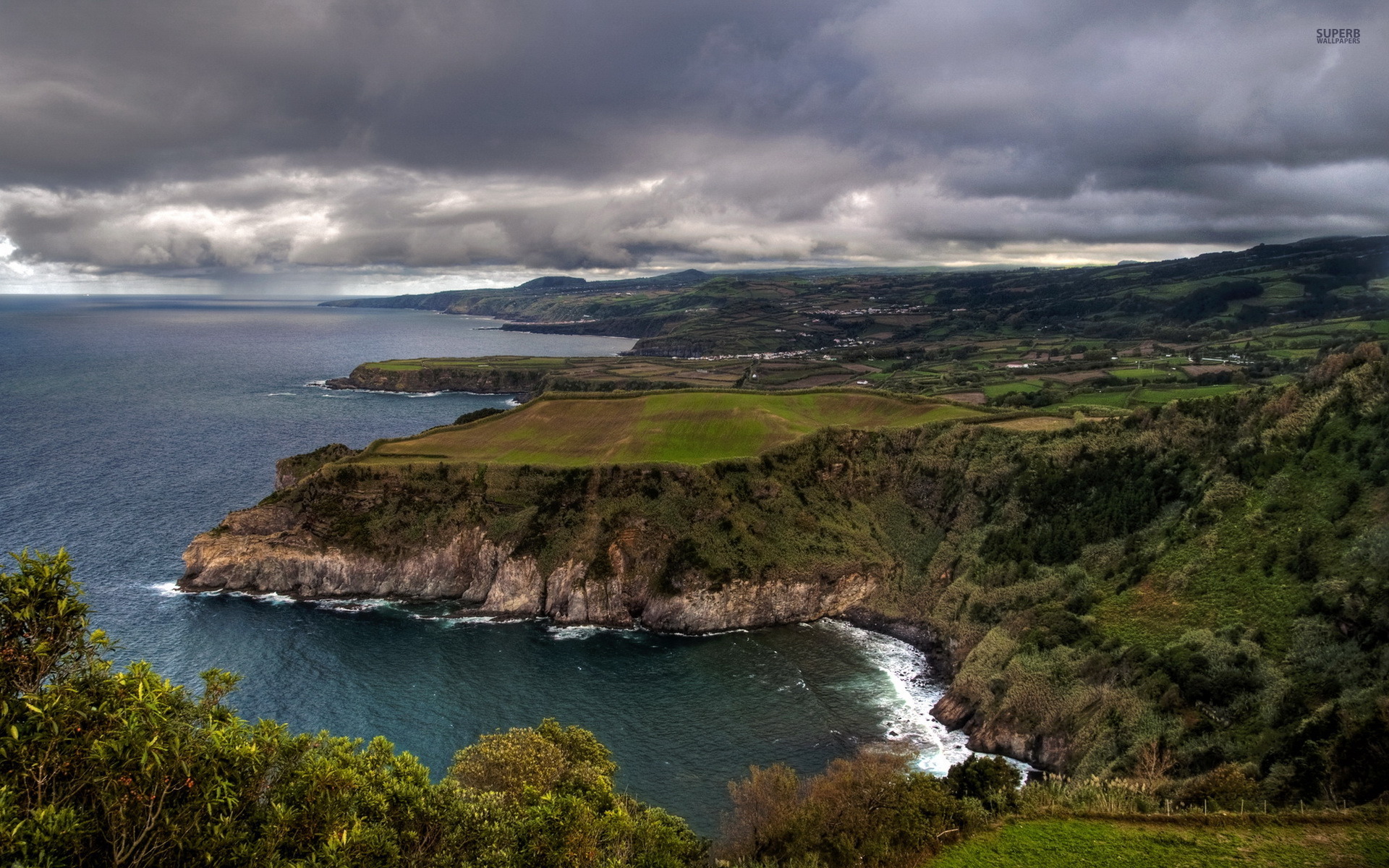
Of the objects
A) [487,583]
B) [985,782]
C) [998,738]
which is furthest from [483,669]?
[985,782]

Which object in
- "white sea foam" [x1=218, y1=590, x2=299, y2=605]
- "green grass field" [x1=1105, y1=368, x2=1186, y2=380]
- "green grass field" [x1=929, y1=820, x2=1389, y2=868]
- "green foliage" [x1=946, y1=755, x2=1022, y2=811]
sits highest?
"green grass field" [x1=1105, y1=368, x2=1186, y2=380]

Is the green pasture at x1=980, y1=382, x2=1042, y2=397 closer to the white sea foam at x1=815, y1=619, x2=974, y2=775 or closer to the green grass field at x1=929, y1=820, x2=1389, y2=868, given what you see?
the white sea foam at x1=815, y1=619, x2=974, y2=775

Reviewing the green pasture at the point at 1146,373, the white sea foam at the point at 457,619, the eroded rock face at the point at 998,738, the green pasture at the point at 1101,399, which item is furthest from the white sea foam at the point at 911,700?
the green pasture at the point at 1146,373

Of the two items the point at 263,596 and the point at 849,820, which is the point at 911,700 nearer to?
the point at 849,820

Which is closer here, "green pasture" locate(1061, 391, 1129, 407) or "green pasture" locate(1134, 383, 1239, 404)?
"green pasture" locate(1134, 383, 1239, 404)

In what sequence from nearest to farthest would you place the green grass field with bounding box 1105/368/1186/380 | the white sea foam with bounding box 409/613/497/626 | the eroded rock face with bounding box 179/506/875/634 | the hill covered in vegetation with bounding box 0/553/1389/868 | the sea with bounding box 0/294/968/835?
the hill covered in vegetation with bounding box 0/553/1389/868 < the sea with bounding box 0/294/968/835 < the white sea foam with bounding box 409/613/497/626 < the eroded rock face with bounding box 179/506/875/634 < the green grass field with bounding box 1105/368/1186/380

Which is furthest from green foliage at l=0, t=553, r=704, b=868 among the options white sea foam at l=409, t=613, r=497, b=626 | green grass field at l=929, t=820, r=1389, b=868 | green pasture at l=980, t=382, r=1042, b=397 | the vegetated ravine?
green pasture at l=980, t=382, r=1042, b=397

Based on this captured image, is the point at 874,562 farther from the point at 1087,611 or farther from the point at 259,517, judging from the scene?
the point at 259,517
